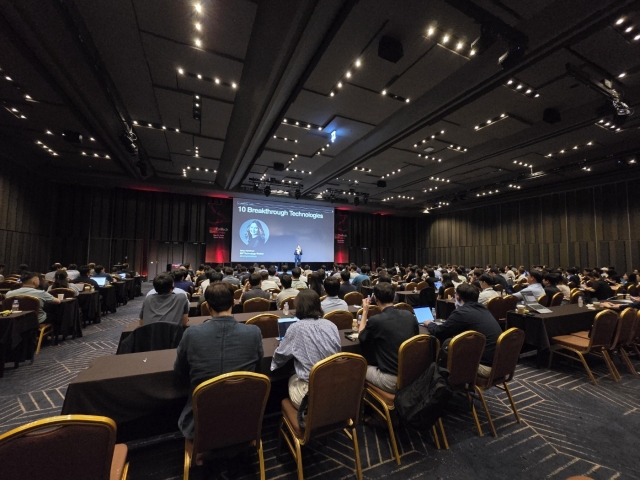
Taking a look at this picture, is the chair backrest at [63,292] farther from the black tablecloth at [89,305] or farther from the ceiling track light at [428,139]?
the ceiling track light at [428,139]

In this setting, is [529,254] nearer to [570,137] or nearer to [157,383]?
[570,137]

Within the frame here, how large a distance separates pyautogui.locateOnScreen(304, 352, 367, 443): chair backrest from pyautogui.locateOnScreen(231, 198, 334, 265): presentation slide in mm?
14139

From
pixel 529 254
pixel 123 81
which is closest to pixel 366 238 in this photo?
pixel 529 254

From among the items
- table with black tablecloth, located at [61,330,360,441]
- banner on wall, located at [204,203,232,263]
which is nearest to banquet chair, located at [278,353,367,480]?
table with black tablecloth, located at [61,330,360,441]

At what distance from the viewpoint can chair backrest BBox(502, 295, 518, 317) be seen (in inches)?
197

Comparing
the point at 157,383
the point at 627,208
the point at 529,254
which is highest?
the point at 627,208

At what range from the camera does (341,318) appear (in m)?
3.48

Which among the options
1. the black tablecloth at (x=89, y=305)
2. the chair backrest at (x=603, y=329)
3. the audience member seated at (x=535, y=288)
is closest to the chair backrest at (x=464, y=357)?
the chair backrest at (x=603, y=329)

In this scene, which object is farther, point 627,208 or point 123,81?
point 627,208

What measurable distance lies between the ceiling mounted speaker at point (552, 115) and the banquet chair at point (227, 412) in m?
8.92

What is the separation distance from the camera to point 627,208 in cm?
1152

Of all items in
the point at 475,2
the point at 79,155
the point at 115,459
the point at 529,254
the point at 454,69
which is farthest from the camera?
the point at 529,254

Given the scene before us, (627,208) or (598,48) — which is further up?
(598,48)

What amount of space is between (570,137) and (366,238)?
13.2 metres
